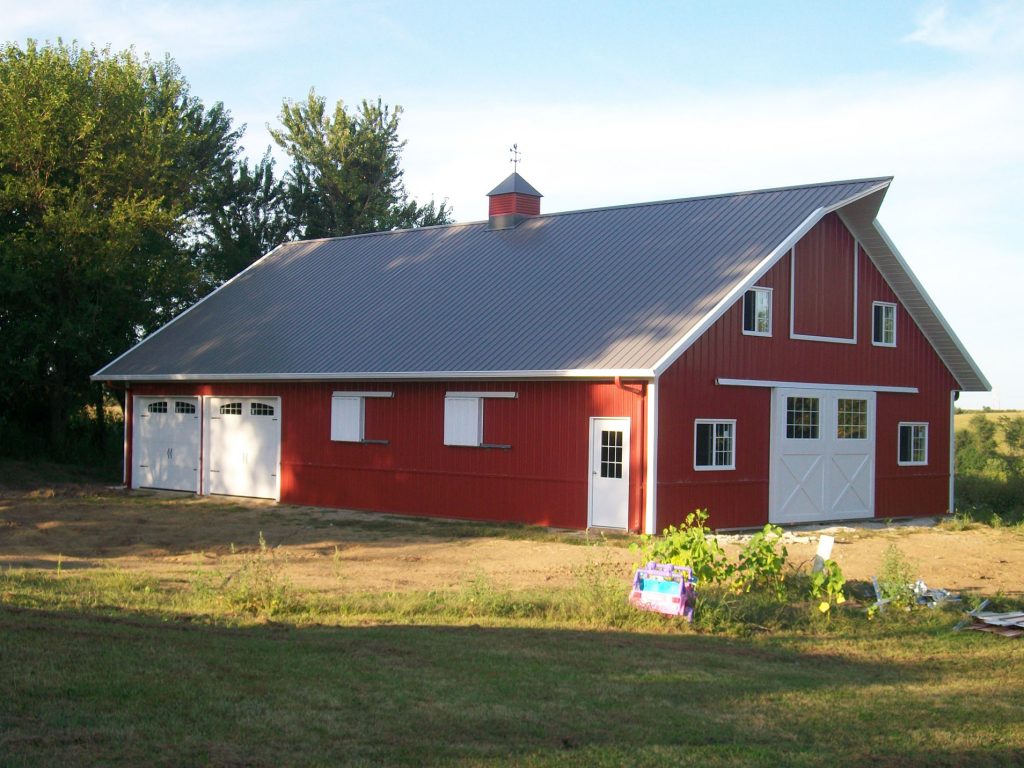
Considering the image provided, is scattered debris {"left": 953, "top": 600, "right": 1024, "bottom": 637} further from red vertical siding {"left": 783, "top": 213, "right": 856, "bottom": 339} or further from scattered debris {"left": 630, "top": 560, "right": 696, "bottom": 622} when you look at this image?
red vertical siding {"left": 783, "top": 213, "right": 856, "bottom": 339}

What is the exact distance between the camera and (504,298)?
2297 cm

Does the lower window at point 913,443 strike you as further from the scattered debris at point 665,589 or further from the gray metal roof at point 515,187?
the scattered debris at point 665,589

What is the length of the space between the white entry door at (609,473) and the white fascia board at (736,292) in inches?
51.2

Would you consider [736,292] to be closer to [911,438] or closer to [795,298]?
[795,298]

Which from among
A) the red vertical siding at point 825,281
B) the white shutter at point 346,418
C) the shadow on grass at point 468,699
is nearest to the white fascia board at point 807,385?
the red vertical siding at point 825,281

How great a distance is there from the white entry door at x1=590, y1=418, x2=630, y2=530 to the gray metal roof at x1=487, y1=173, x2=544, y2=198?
938 cm

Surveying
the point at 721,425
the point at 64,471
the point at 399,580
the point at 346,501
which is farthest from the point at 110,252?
the point at 399,580

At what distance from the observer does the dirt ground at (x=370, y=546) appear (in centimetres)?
1404

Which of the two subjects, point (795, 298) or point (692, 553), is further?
point (795, 298)

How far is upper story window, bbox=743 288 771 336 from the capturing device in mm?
20391

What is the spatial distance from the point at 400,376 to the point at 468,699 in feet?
46.8

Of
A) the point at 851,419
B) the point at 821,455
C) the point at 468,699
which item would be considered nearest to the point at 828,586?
the point at 468,699

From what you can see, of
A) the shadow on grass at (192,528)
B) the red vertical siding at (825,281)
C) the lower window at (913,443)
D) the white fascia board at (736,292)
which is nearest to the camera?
the shadow on grass at (192,528)

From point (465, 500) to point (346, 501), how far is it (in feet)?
10.4
